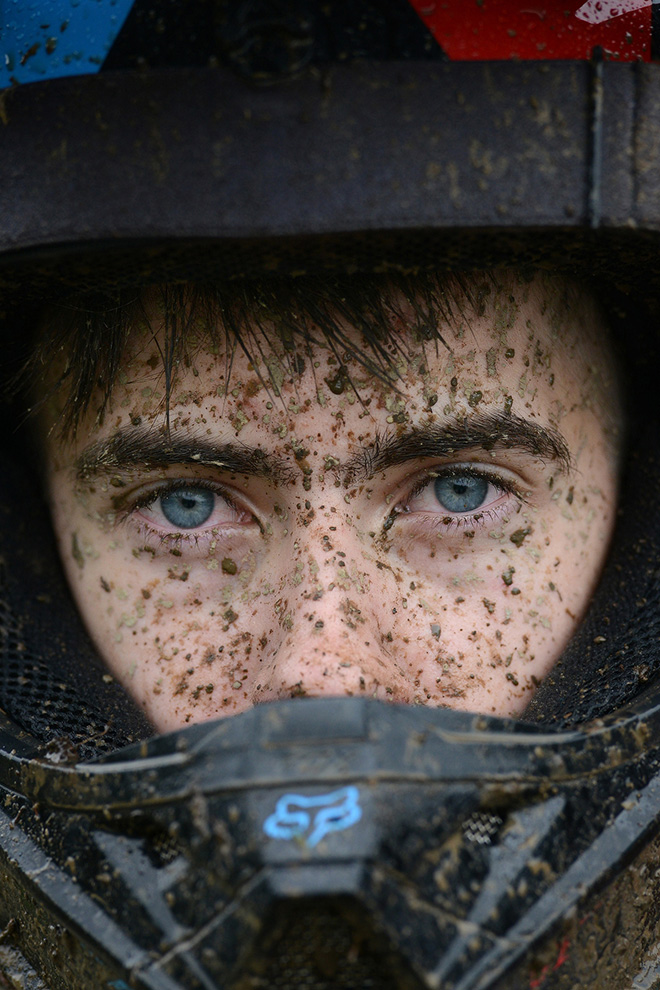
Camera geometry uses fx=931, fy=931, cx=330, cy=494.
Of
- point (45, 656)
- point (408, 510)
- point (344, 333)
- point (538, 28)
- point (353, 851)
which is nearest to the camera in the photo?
point (353, 851)

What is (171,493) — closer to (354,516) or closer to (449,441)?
(354,516)

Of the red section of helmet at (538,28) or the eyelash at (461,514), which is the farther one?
the eyelash at (461,514)

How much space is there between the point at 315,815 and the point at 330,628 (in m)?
0.31

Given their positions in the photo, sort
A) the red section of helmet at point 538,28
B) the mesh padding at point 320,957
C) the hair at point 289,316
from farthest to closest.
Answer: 1. the hair at point 289,316
2. the red section of helmet at point 538,28
3. the mesh padding at point 320,957

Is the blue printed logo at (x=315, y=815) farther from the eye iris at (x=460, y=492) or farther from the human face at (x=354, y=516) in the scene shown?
the eye iris at (x=460, y=492)

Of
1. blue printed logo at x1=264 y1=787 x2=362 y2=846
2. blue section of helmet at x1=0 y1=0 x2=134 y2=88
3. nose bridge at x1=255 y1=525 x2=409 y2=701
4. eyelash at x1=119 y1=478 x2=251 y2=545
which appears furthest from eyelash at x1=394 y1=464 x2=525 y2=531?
blue section of helmet at x1=0 y1=0 x2=134 y2=88

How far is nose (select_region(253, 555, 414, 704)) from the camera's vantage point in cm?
110

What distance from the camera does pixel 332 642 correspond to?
112cm

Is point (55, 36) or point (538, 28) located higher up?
point (55, 36)

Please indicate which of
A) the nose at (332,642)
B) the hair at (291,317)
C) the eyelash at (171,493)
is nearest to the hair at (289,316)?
the hair at (291,317)

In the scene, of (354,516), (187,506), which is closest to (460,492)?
(354,516)

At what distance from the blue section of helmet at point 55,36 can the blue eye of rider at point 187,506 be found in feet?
1.87

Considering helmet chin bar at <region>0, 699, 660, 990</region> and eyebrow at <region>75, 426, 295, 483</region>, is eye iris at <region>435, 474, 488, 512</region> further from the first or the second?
helmet chin bar at <region>0, 699, 660, 990</region>

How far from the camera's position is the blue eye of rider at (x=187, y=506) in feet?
4.45
